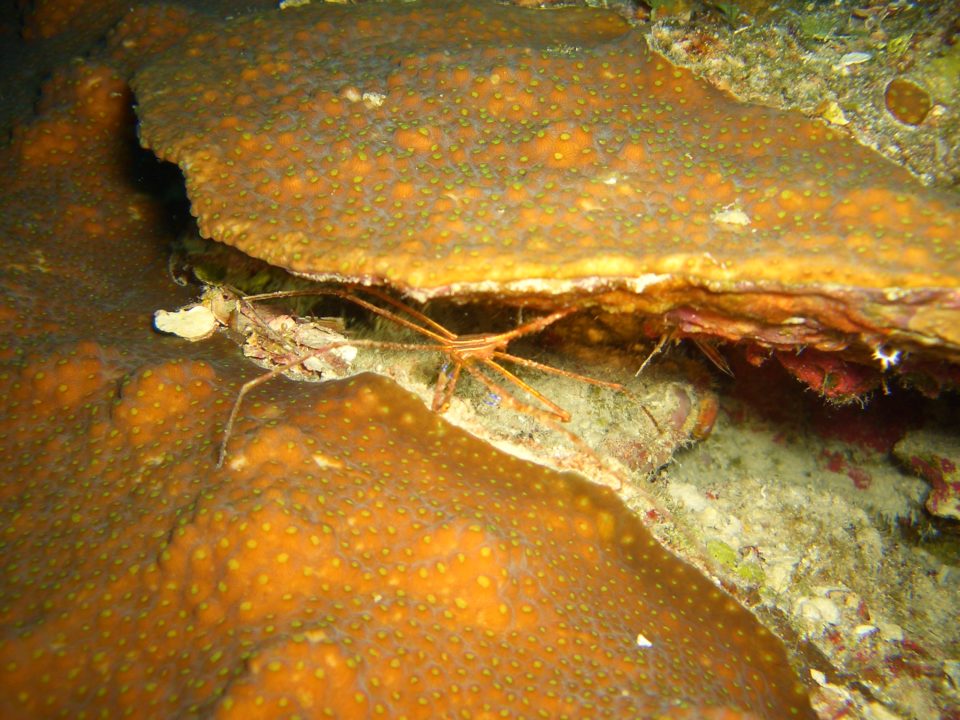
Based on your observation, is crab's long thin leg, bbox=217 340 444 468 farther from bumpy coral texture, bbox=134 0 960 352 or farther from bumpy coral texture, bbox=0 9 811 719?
bumpy coral texture, bbox=134 0 960 352

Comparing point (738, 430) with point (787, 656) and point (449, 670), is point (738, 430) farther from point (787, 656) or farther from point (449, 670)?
point (449, 670)

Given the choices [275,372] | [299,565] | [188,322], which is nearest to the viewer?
[299,565]

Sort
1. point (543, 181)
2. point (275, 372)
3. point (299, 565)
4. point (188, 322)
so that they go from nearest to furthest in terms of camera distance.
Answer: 1. point (299, 565)
2. point (543, 181)
3. point (275, 372)
4. point (188, 322)

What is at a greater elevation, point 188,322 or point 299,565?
point 299,565

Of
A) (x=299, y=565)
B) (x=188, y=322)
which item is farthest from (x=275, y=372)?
(x=299, y=565)

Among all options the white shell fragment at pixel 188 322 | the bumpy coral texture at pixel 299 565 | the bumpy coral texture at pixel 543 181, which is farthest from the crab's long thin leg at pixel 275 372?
the bumpy coral texture at pixel 543 181

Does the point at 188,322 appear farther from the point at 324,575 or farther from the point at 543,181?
the point at 543,181

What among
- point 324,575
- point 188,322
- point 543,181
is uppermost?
point 543,181

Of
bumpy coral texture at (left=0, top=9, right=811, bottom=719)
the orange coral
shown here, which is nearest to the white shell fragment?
bumpy coral texture at (left=0, top=9, right=811, bottom=719)
